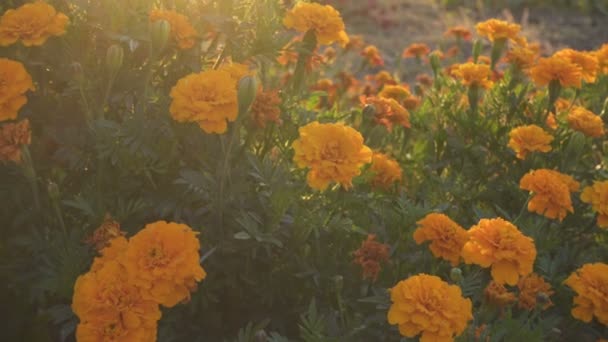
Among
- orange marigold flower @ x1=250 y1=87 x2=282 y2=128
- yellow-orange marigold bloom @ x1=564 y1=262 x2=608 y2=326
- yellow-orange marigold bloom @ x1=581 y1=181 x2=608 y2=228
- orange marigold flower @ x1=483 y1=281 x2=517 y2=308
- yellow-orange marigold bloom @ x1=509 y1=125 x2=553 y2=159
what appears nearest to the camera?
orange marigold flower @ x1=483 y1=281 x2=517 y2=308

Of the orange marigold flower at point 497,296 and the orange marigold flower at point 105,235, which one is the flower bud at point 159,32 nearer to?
the orange marigold flower at point 105,235

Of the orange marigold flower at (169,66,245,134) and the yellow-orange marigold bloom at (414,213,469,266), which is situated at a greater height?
the orange marigold flower at (169,66,245,134)

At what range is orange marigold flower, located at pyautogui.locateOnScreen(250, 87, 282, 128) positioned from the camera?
1717mm

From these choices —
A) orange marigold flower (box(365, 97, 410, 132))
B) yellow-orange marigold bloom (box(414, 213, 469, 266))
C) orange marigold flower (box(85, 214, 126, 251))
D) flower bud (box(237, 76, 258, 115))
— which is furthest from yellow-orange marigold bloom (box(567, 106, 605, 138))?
orange marigold flower (box(85, 214, 126, 251))

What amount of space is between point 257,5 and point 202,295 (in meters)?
0.79

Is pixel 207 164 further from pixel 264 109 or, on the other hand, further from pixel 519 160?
pixel 519 160

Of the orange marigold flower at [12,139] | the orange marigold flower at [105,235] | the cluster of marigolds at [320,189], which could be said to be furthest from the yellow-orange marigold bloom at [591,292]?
the orange marigold flower at [12,139]

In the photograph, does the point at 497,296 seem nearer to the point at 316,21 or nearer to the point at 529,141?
the point at 529,141

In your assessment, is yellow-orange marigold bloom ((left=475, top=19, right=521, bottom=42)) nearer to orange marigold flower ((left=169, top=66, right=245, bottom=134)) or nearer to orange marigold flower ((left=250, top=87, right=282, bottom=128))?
orange marigold flower ((left=250, top=87, right=282, bottom=128))

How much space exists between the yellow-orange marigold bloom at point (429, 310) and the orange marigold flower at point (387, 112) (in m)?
0.71

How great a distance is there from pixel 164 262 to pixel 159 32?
0.55 m

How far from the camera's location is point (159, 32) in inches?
62.1

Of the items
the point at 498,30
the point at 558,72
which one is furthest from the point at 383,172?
the point at 498,30

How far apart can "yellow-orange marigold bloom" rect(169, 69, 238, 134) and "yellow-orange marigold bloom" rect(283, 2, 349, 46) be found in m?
0.41
